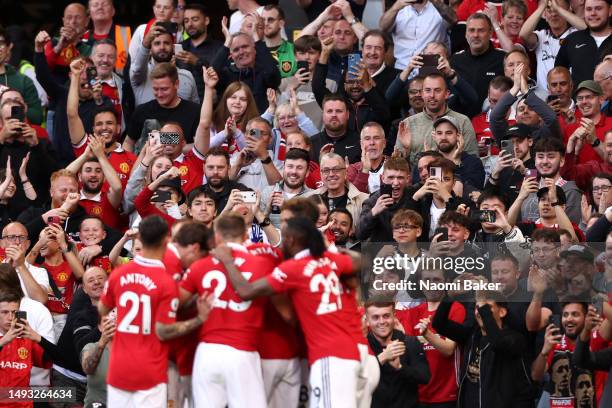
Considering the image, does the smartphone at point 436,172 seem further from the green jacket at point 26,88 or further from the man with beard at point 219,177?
the green jacket at point 26,88

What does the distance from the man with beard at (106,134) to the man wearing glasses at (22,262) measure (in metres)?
1.58

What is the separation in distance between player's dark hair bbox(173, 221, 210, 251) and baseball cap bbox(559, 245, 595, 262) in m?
3.48

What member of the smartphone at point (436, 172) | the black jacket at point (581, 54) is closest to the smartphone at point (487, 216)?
the smartphone at point (436, 172)

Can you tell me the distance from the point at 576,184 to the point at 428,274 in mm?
2374

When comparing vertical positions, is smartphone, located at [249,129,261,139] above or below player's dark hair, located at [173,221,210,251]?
above

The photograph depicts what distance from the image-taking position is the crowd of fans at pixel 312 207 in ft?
41.6

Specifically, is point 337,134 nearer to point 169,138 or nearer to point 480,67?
point 169,138

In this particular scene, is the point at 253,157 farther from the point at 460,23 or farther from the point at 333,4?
the point at 460,23

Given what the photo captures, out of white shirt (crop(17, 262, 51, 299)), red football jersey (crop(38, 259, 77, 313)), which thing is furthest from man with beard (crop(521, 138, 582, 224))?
white shirt (crop(17, 262, 51, 299))

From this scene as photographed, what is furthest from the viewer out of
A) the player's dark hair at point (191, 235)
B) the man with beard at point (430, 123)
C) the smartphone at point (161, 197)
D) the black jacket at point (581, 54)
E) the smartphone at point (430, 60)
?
the black jacket at point (581, 54)

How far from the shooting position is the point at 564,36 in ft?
63.8

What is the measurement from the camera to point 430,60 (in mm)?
17672

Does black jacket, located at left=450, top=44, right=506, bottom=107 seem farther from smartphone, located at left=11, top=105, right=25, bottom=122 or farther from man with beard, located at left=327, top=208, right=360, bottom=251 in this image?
smartphone, located at left=11, top=105, right=25, bottom=122

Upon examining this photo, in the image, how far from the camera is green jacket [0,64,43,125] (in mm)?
19453
